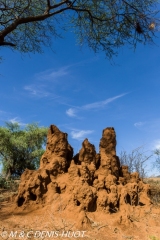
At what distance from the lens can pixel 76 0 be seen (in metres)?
9.66

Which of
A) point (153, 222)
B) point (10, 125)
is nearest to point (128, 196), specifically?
point (153, 222)

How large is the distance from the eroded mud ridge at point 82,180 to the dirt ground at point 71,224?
229 mm

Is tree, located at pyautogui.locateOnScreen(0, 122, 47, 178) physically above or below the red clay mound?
above

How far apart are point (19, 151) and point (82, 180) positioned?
17857 mm

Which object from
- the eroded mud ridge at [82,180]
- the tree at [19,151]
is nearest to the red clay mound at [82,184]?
the eroded mud ridge at [82,180]

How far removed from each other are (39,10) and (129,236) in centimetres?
876

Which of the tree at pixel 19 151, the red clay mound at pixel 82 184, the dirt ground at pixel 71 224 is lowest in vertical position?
the dirt ground at pixel 71 224

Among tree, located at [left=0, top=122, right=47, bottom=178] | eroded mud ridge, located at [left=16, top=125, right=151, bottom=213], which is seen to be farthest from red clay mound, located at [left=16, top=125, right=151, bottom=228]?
tree, located at [left=0, top=122, right=47, bottom=178]

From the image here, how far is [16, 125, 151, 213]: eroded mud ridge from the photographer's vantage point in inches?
233

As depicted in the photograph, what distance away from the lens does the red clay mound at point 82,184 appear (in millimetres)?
5775

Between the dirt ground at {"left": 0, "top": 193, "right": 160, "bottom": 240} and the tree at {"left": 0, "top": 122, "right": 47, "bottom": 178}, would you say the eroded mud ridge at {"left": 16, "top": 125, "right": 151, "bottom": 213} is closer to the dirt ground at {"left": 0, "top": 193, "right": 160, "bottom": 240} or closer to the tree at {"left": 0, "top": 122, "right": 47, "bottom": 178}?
the dirt ground at {"left": 0, "top": 193, "right": 160, "bottom": 240}

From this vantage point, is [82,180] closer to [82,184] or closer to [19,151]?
[82,184]

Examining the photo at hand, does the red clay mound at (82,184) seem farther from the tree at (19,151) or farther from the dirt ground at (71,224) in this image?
the tree at (19,151)

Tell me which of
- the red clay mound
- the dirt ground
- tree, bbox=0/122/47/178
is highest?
tree, bbox=0/122/47/178
